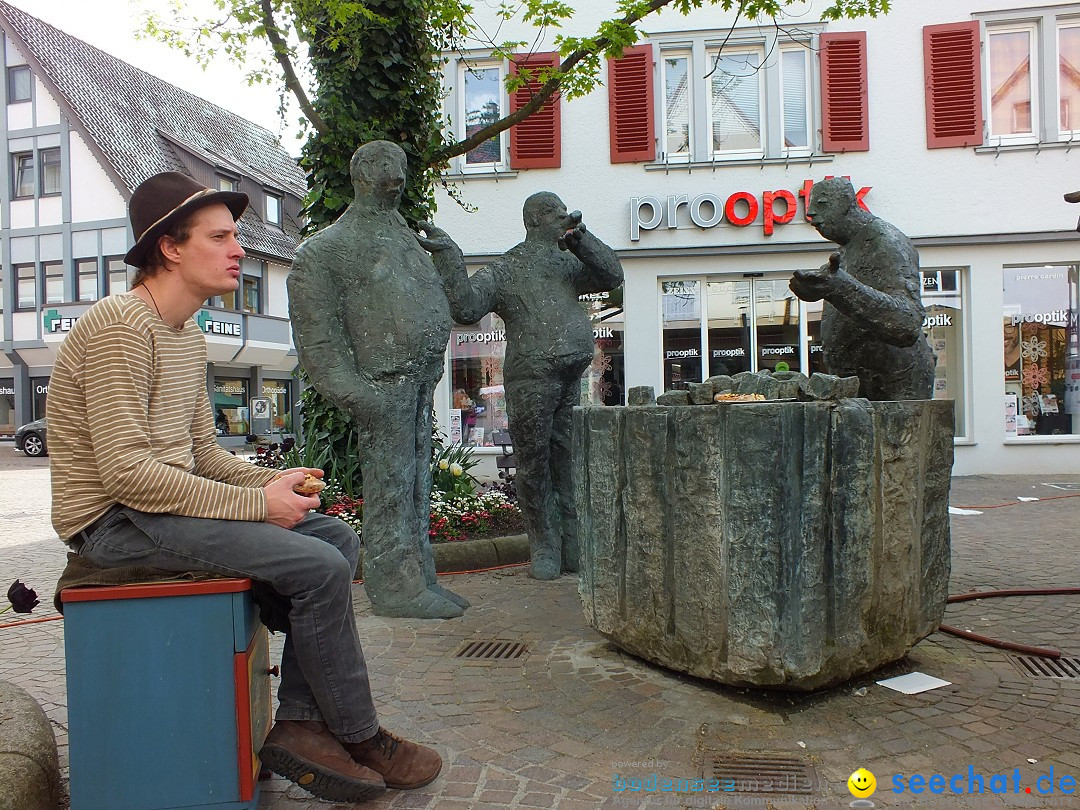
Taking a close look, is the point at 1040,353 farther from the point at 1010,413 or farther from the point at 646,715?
the point at 646,715

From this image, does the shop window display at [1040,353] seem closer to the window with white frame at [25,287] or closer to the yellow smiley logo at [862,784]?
the yellow smiley logo at [862,784]

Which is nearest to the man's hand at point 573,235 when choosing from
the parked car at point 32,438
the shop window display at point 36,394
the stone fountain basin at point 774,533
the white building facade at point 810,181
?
the stone fountain basin at point 774,533

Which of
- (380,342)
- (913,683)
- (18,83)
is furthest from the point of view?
(18,83)

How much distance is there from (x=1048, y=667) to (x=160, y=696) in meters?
3.30

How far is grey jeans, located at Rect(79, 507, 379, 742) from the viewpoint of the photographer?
2.02 metres

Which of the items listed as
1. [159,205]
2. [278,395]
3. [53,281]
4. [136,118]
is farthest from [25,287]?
[159,205]

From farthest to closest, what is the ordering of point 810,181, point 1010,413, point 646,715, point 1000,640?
1. point 1010,413
2. point 810,181
3. point 1000,640
4. point 646,715

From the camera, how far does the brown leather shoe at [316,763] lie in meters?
2.17

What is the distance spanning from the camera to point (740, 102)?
11125 millimetres

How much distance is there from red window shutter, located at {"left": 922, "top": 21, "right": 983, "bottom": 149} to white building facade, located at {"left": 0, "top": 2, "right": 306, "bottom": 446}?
18.4m

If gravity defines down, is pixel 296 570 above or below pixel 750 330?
below

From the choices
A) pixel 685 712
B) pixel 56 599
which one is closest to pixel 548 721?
pixel 685 712

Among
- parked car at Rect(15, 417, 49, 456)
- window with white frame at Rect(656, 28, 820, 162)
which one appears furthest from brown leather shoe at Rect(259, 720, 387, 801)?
parked car at Rect(15, 417, 49, 456)

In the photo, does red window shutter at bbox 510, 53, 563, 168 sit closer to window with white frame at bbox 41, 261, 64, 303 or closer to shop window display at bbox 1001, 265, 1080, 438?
shop window display at bbox 1001, 265, 1080, 438
